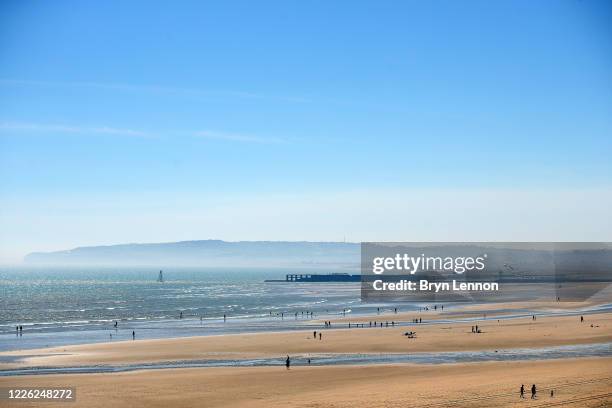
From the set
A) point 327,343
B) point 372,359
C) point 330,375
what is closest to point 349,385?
point 330,375

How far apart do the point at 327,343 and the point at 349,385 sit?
722 inches

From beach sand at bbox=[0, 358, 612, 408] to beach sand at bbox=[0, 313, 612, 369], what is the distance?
691cm

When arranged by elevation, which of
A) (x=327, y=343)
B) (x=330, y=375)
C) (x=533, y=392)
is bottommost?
(x=327, y=343)

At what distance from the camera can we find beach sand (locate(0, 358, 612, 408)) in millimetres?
31047

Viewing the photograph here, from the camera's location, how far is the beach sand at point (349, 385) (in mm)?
31047

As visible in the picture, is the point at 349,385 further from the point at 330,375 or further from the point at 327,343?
the point at 327,343

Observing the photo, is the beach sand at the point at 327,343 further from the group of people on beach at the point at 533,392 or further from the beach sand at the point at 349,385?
the group of people on beach at the point at 533,392

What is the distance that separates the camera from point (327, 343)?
53.2 metres

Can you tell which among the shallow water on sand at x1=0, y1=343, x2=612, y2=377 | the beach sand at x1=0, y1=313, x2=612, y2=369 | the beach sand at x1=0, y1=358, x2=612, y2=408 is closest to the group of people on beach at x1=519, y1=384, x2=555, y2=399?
the beach sand at x1=0, y1=358, x2=612, y2=408

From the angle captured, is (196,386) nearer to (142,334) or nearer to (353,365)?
(353,365)

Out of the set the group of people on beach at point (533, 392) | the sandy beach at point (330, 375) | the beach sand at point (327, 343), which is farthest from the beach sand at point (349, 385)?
the beach sand at point (327, 343)

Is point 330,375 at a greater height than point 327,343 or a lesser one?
greater

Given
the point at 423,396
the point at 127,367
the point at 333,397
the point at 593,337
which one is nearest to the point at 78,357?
the point at 127,367

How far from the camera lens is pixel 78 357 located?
46.4m
